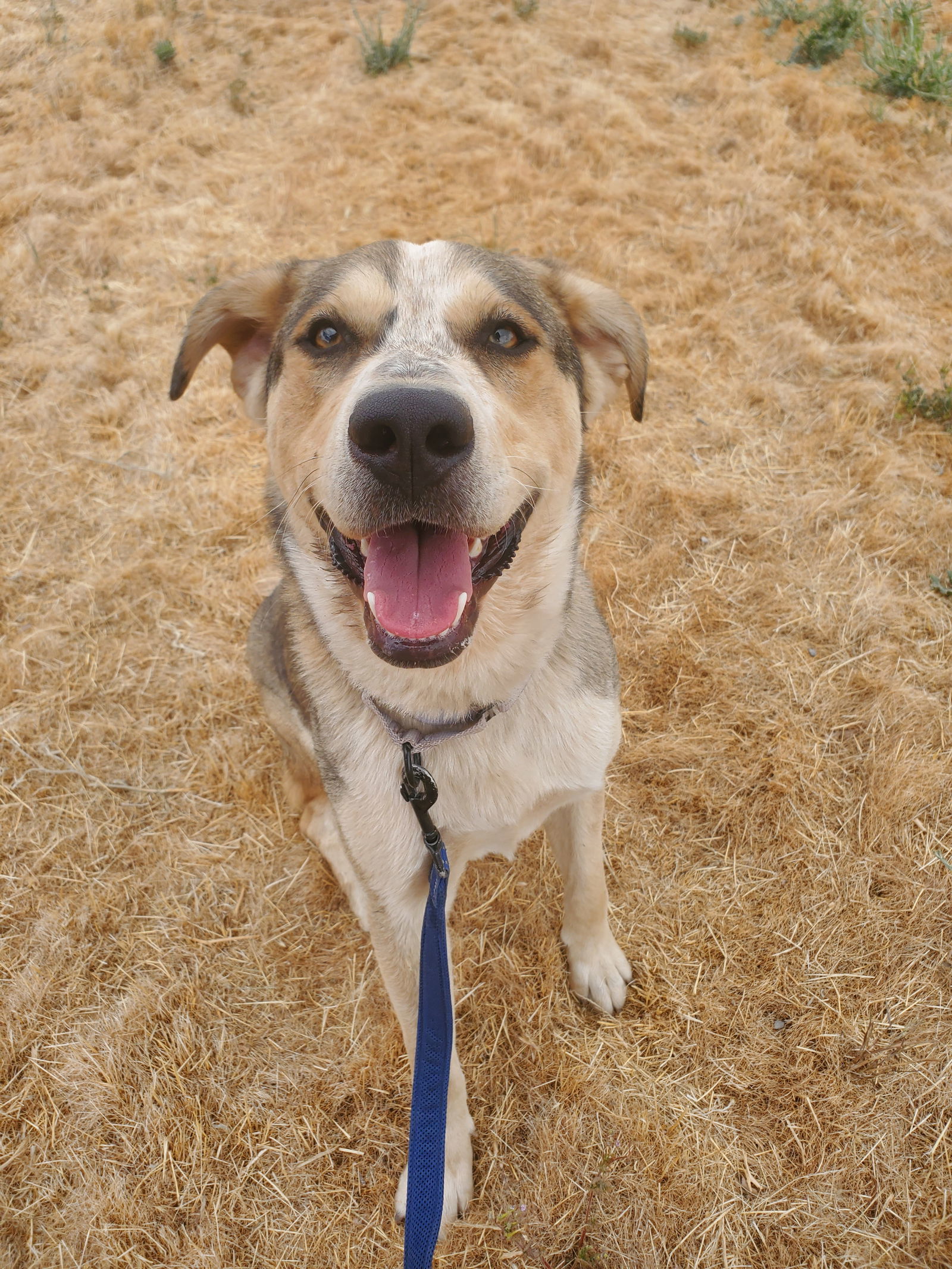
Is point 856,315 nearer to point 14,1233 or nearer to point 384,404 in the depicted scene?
point 384,404

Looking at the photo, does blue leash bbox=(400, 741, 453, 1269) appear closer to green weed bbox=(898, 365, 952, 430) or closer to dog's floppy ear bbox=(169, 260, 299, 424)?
dog's floppy ear bbox=(169, 260, 299, 424)

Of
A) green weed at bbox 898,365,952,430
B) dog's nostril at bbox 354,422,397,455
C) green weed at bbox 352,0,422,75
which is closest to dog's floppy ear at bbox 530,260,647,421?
dog's nostril at bbox 354,422,397,455

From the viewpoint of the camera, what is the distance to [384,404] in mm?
1767

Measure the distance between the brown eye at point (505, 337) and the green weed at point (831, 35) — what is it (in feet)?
27.9

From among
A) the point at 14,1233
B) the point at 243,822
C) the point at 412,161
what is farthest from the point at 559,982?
the point at 412,161

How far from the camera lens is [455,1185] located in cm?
252

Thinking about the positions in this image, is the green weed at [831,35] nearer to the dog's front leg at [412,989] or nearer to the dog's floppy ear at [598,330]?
the dog's floppy ear at [598,330]

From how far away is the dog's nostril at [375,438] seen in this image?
70.8 inches

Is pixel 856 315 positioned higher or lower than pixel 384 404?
lower

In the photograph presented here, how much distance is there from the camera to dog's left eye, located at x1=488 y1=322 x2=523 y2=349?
231 cm

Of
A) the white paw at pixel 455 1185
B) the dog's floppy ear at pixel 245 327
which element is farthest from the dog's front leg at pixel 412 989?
the dog's floppy ear at pixel 245 327

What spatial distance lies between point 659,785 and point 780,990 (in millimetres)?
989

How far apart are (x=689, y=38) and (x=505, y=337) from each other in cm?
889

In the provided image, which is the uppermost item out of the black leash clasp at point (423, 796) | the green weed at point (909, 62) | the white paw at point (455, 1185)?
the green weed at point (909, 62)
